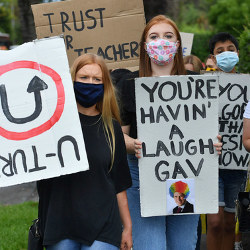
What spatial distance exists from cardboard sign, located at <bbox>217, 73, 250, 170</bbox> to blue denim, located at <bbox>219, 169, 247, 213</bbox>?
0.20 meters

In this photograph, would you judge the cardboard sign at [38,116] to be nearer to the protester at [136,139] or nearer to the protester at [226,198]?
the protester at [136,139]

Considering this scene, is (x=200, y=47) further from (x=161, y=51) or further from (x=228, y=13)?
(x=161, y=51)

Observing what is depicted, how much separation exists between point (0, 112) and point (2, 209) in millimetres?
4701

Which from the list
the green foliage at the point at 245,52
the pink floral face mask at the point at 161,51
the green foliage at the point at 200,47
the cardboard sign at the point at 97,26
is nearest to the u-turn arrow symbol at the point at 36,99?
the pink floral face mask at the point at 161,51

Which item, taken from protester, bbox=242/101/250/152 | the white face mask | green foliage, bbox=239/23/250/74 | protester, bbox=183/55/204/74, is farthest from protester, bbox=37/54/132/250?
green foliage, bbox=239/23/250/74

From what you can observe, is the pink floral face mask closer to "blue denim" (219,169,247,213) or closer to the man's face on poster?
the man's face on poster

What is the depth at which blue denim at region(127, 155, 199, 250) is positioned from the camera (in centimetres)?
365

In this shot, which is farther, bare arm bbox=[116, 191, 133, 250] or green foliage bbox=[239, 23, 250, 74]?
green foliage bbox=[239, 23, 250, 74]

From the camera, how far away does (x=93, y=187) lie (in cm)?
312

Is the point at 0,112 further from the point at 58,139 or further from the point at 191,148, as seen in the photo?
the point at 191,148

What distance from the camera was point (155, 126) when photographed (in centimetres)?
356

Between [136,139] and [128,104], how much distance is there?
0.92 ft

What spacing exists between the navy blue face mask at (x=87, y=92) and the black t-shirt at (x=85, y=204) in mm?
160

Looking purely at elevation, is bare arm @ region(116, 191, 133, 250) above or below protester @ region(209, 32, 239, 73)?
below
